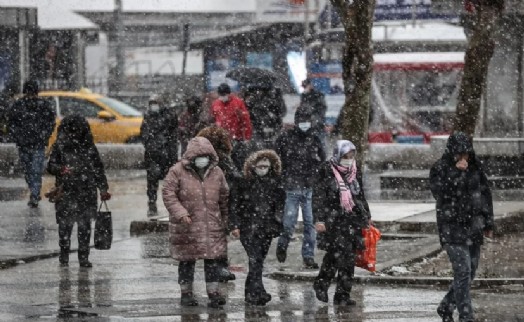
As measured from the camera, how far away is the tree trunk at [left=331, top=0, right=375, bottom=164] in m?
18.4

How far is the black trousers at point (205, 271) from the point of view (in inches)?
480

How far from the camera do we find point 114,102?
33312 millimetres

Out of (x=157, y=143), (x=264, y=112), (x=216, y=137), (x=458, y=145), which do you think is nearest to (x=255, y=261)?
(x=216, y=137)

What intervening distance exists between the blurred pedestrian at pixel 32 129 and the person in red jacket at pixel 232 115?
2.39m

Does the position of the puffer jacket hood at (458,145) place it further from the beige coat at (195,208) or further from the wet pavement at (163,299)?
the beige coat at (195,208)

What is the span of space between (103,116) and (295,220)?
16.9 meters

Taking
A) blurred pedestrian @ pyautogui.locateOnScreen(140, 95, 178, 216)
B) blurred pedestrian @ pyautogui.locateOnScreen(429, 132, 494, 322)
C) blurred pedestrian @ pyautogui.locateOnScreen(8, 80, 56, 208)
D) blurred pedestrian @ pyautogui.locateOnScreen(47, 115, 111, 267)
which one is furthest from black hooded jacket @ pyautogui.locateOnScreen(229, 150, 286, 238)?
blurred pedestrian @ pyautogui.locateOnScreen(8, 80, 56, 208)

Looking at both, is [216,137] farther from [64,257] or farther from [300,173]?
[64,257]

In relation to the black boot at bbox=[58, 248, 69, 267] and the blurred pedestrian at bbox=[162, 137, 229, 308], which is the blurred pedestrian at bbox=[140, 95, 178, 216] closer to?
the black boot at bbox=[58, 248, 69, 267]

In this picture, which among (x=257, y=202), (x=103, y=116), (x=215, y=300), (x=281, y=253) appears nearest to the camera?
(x=215, y=300)

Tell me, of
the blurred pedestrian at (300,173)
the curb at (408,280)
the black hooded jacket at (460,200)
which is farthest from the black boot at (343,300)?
the blurred pedestrian at (300,173)

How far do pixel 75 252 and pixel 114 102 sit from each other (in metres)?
17.0

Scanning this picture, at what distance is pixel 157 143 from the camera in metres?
20.5

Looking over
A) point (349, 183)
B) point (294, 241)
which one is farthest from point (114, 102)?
point (349, 183)
